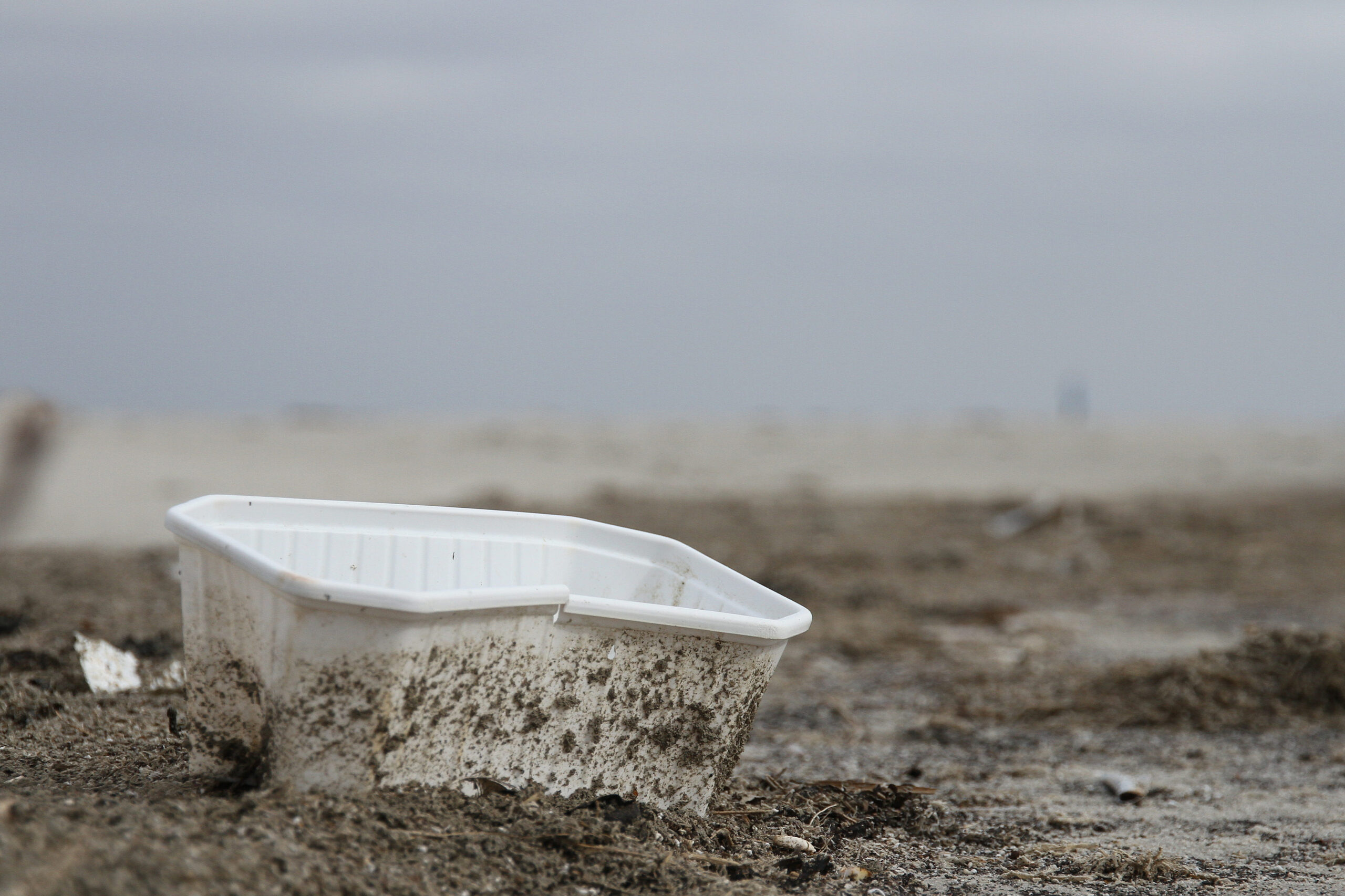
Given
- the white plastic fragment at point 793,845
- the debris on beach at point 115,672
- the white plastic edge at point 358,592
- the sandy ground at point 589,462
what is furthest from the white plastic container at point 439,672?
the sandy ground at point 589,462

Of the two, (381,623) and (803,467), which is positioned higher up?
(381,623)

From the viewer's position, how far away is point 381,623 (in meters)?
2.39

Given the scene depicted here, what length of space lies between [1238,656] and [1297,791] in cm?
150

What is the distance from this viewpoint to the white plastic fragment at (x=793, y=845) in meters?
3.04

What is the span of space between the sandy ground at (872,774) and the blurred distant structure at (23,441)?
440 centimetres

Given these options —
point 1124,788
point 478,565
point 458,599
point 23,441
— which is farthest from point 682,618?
point 23,441

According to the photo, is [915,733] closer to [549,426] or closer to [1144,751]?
[1144,751]

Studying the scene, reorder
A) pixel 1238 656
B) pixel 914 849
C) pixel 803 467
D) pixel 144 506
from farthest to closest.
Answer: pixel 803 467 → pixel 144 506 → pixel 1238 656 → pixel 914 849

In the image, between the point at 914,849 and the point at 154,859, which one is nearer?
the point at 154,859

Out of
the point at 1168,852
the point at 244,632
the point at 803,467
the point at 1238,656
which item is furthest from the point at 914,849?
the point at 803,467

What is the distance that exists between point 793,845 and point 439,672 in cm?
114

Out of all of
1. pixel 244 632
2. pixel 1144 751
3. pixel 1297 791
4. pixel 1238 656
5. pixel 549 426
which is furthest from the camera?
pixel 549 426

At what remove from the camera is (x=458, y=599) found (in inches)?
95.7

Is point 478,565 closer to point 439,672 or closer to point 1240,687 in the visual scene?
point 439,672
